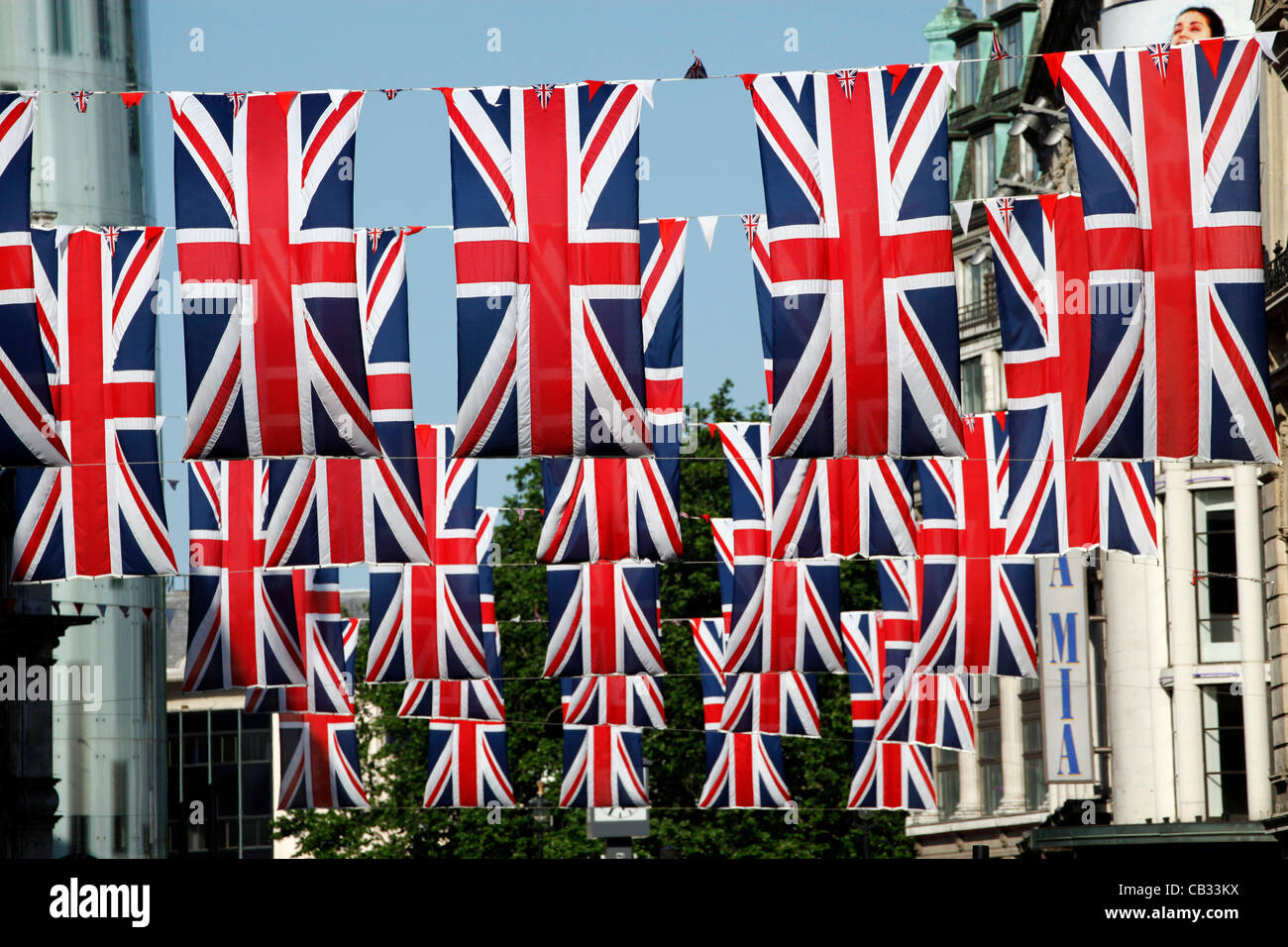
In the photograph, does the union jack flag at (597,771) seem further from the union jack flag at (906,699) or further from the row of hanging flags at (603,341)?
the row of hanging flags at (603,341)

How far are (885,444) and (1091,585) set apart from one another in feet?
108

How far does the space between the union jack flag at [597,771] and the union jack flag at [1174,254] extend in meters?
20.3

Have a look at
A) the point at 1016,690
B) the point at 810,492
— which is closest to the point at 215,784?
the point at 1016,690

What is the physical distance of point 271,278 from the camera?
1909 centimetres

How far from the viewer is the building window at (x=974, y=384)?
218ft

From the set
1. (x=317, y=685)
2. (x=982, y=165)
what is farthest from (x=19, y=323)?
(x=982, y=165)

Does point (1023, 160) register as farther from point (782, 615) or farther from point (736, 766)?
point (782, 615)

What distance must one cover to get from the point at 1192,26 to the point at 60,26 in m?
20.4

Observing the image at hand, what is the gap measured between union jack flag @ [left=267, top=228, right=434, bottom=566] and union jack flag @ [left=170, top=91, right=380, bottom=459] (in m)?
3.02

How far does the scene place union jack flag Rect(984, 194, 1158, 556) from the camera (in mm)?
21219

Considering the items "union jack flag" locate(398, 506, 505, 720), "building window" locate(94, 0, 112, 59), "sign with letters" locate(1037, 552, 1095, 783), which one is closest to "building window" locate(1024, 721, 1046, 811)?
"sign with letters" locate(1037, 552, 1095, 783)

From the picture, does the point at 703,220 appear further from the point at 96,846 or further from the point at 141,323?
the point at 96,846

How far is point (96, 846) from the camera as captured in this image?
33688 millimetres

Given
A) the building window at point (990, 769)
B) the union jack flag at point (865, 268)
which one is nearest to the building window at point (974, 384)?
the building window at point (990, 769)
